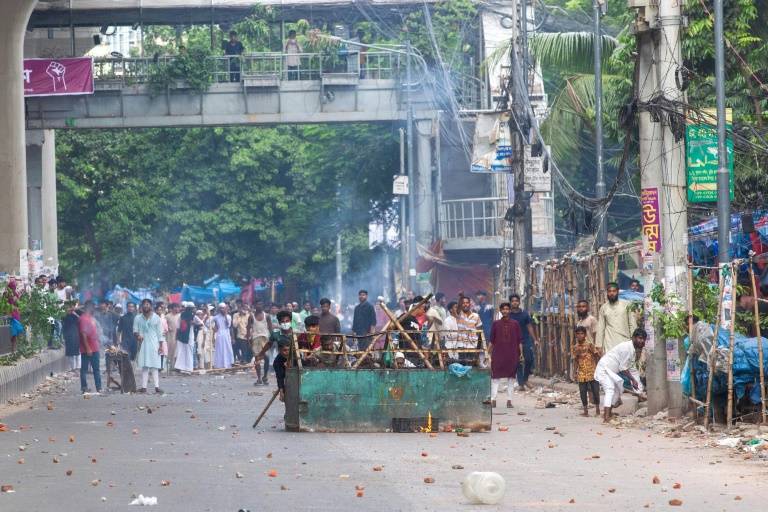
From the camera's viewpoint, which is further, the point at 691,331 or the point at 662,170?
the point at 662,170

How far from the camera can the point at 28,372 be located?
25.9 m

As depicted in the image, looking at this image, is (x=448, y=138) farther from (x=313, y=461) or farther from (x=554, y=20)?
(x=313, y=461)

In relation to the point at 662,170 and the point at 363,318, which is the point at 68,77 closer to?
the point at 363,318

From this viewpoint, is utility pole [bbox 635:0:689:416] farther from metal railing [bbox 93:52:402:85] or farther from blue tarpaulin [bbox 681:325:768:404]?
metal railing [bbox 93:52:402:85]

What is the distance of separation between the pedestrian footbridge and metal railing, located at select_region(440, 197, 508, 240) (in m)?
6.89

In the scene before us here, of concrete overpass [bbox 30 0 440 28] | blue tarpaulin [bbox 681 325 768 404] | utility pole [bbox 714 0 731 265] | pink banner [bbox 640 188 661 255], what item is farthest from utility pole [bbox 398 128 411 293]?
blue tarpaulin [bbox 681 325 768 404]

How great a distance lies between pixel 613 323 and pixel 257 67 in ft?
81.3

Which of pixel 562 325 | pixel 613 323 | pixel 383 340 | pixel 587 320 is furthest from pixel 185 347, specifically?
pixel 613 323

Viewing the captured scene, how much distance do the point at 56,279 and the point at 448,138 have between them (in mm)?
15275

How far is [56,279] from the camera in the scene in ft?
118

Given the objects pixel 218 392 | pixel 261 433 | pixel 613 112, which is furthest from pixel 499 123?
pixel 261 433

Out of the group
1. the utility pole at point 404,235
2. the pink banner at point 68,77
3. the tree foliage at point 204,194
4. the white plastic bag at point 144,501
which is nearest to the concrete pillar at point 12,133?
the pink banner at point 68,77

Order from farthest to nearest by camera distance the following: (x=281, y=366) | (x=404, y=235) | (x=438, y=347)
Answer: (x=404, y=235)
(x=281, y=366)
(x=438, y=347)

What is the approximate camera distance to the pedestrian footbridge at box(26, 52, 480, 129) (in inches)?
1567
